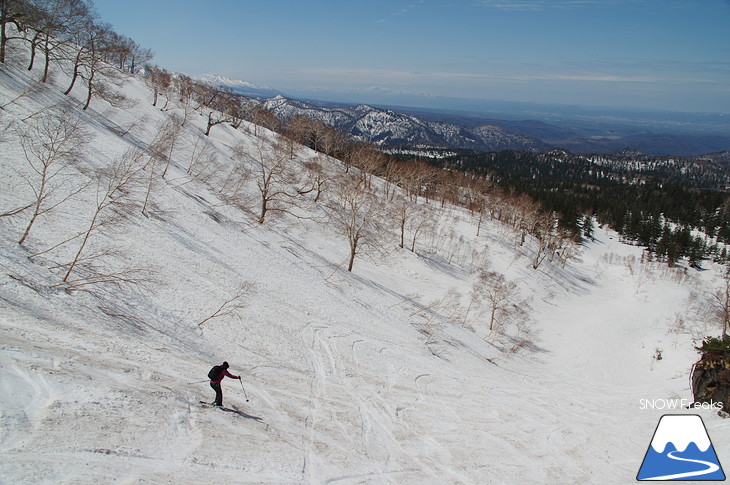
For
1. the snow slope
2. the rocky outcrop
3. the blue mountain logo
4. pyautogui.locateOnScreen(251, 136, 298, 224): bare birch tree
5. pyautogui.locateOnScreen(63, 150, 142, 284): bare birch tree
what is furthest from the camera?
pyautogui.locateOnScreen(251, 136, 298, 224): bare birch tree

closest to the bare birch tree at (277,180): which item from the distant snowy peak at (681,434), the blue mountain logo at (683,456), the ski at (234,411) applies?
the ski at (234,411)

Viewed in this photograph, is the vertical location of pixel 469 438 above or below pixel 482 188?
below

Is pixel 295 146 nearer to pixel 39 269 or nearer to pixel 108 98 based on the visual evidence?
pixel 108 98

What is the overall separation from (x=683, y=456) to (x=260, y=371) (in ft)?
43.1

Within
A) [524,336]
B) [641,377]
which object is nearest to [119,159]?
[524,336]

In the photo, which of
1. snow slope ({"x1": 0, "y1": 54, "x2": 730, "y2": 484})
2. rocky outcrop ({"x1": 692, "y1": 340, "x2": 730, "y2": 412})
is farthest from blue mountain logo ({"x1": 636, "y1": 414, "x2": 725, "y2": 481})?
rocky outcrop ({"x1": 692, "y1": 340, "x2": 730, "y2": 412})

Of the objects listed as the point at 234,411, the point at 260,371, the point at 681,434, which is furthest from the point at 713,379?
the point at 234,411

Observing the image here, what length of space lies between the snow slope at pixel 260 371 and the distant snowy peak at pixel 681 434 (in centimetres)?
46

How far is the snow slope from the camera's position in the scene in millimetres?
7746

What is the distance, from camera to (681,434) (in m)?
11.1

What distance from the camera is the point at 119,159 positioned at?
2736 cm

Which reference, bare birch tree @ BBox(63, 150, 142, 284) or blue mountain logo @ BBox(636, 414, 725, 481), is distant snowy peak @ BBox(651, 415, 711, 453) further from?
bare birch tree @ BBox(63, 150, 142, 284)

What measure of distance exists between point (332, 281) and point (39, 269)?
59.8 ft

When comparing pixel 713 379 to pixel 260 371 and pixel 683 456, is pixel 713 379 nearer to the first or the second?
pixel 683 456
